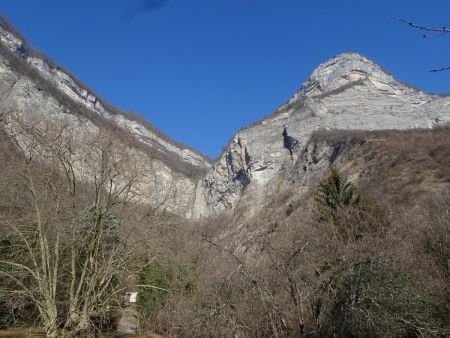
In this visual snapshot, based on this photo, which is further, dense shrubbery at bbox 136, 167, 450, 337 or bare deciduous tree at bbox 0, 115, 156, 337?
bare deciduous tree at bbox 0, 115, 156, 337

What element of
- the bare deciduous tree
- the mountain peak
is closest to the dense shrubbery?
the bare deciduous tree

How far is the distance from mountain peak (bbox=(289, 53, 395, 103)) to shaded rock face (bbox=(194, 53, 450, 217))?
9.79 m

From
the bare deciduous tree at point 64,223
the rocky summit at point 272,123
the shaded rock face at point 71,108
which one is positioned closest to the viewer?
the bare deciduous tree at point 64,223

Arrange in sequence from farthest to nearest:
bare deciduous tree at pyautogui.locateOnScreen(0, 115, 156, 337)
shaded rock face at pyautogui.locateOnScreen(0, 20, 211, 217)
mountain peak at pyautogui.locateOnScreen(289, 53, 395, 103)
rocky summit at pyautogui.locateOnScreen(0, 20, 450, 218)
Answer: mountain peak at pyautogui.locateOnScreen(289, 53, 395, 103) < rocky summit at pyautogui.locateOnScreen(0, 20, 450, 218) < shaded rock face at pyautogui.locateOnScreen(0, 20, 211, 217) < bare deciduous tree at pyautogui.locateOnScreen(0, 115, 156, 337)

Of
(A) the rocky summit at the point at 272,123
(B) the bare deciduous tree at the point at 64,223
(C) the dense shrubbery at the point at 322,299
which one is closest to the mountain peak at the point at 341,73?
(A) the rocky summit at the point at 272,123

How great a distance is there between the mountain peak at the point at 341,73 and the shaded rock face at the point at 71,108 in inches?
1557

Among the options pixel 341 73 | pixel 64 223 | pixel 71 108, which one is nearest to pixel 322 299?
pixel 64 223

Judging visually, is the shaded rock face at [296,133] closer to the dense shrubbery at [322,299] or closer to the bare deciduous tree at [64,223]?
the bare deciduous tree at [64,223]

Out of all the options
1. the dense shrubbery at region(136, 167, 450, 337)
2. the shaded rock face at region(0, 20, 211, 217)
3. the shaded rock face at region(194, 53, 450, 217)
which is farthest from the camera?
the shaded rock face at region(194, 53, 450, 217)

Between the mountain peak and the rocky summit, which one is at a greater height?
the mountain peak

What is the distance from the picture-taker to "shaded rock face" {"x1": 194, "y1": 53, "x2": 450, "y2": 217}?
73.8m

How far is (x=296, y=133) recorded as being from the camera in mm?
76500

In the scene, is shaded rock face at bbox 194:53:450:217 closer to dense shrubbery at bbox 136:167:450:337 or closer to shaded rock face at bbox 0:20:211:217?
shaded rock face at bbox 0:20:211:217

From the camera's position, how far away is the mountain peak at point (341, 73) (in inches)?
4179
